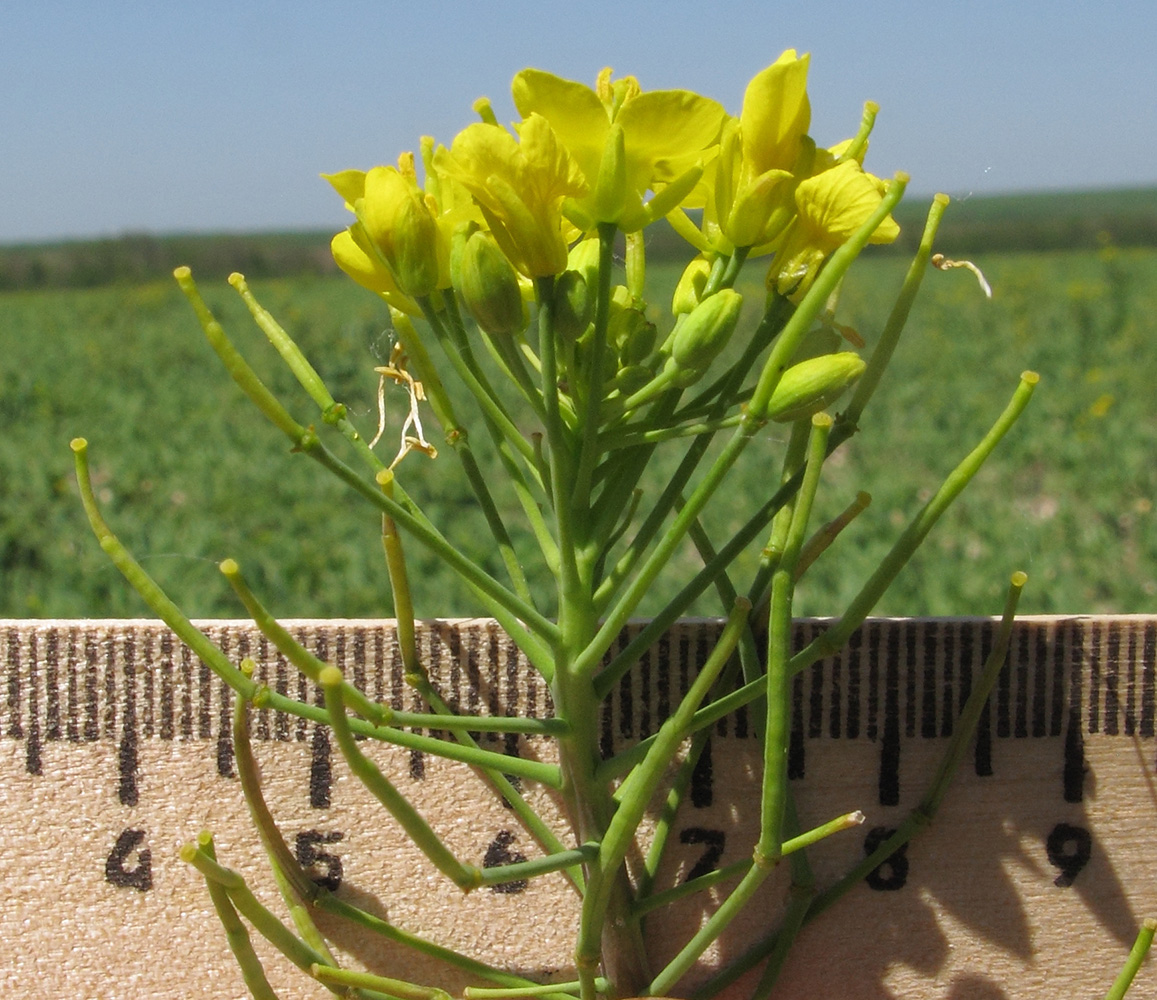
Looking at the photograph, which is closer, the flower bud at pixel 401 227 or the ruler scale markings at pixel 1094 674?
the flower bud at pixel 401 227

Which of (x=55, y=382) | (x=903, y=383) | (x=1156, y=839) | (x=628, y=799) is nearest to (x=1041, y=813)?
(x=1156, y=839)

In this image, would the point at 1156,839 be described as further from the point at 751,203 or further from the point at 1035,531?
the point at 1035,531

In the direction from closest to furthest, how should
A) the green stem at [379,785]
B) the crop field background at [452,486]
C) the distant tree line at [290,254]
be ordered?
1. the green stem at [379,785]
2. the crop field background at [452,486]
3. the distant tree line at [290,254]

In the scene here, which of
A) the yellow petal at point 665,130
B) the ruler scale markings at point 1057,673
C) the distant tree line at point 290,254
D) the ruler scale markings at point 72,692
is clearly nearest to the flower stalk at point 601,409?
the yellow petal at point 665,130

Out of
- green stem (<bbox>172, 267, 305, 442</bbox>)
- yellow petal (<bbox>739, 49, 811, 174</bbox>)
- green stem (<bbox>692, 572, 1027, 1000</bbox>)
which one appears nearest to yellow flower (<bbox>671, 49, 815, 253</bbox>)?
yellow petal (<bbox>739, 49, 811, 174</bbox>)

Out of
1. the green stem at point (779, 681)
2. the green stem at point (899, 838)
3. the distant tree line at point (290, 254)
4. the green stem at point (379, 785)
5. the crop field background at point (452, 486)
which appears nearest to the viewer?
the green stem at point (379, 785)

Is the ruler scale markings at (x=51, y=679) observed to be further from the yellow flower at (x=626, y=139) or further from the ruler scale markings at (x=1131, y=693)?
the ruler scale markings at (x=1131, y=693)

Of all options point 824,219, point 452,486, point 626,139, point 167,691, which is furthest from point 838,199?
point 452,486
